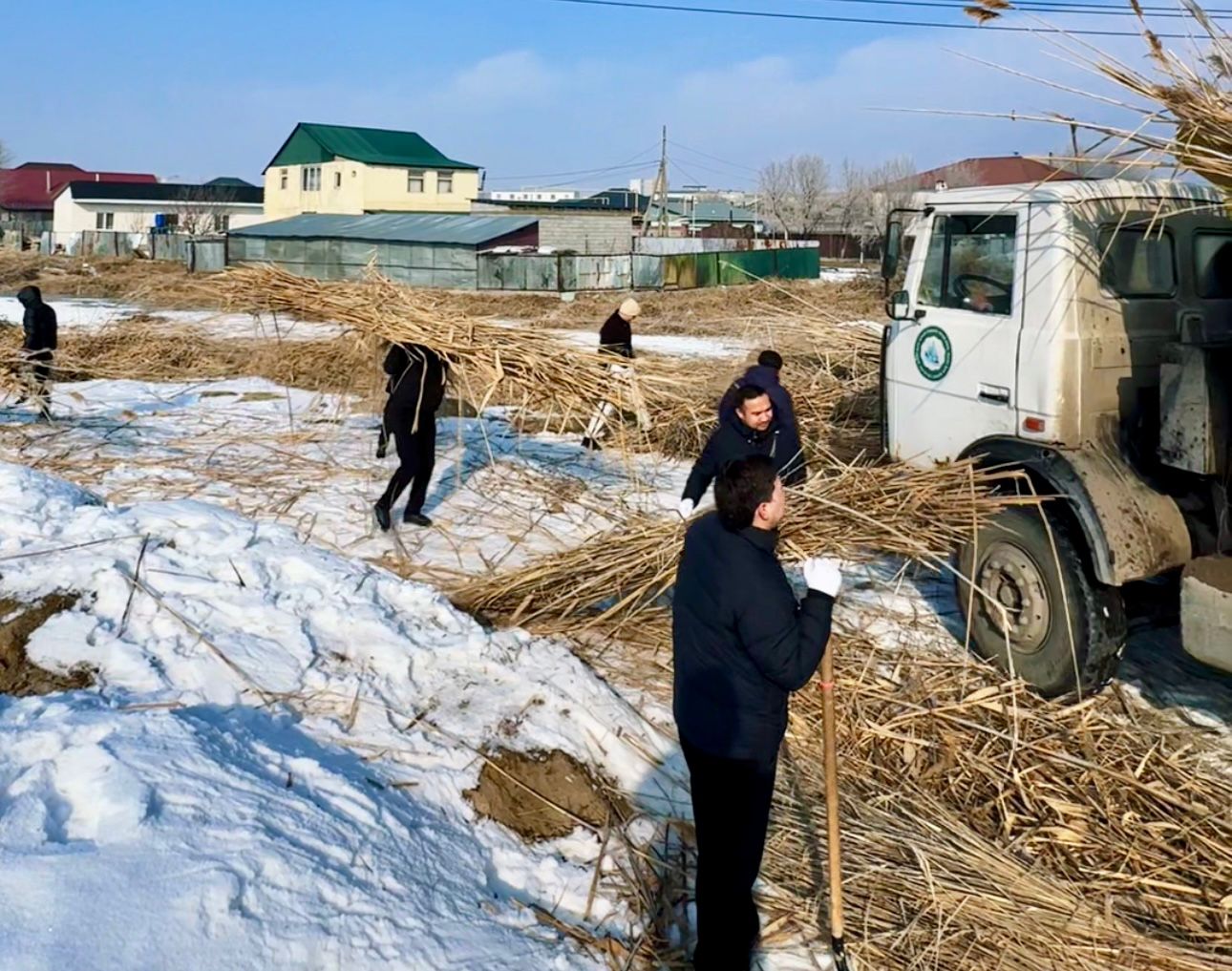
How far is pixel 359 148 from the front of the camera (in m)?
58.3

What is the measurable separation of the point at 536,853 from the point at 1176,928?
229 centimetres

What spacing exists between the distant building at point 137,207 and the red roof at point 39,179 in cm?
1176

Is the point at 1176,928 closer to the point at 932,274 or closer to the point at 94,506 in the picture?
the point at 932,274

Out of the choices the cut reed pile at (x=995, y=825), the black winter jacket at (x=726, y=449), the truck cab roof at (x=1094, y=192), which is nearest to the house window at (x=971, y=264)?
the truck cab roof at (x=1094, y=192)

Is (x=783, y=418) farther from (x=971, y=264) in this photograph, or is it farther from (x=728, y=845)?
(x=728, y=845)

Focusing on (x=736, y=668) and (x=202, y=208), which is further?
(x=202, y=208)

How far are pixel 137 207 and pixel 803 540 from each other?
76044 millimetres

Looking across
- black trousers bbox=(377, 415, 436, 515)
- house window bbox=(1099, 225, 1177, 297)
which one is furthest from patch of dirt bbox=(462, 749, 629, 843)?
black trousers bbox=(377, 415, 436, 515)

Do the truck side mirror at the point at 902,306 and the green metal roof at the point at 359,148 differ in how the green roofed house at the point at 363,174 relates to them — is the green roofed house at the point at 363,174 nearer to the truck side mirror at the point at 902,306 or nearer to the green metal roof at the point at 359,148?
the green metal roof at the point at 359,148

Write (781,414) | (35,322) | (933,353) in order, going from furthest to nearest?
(35,322) < (781,414) < (933,353)

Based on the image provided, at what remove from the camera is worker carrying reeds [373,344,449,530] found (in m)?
7.90

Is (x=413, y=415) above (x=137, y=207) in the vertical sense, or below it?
below

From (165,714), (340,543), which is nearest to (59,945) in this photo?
(165,714)

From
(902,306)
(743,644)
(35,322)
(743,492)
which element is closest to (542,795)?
(743,644)
